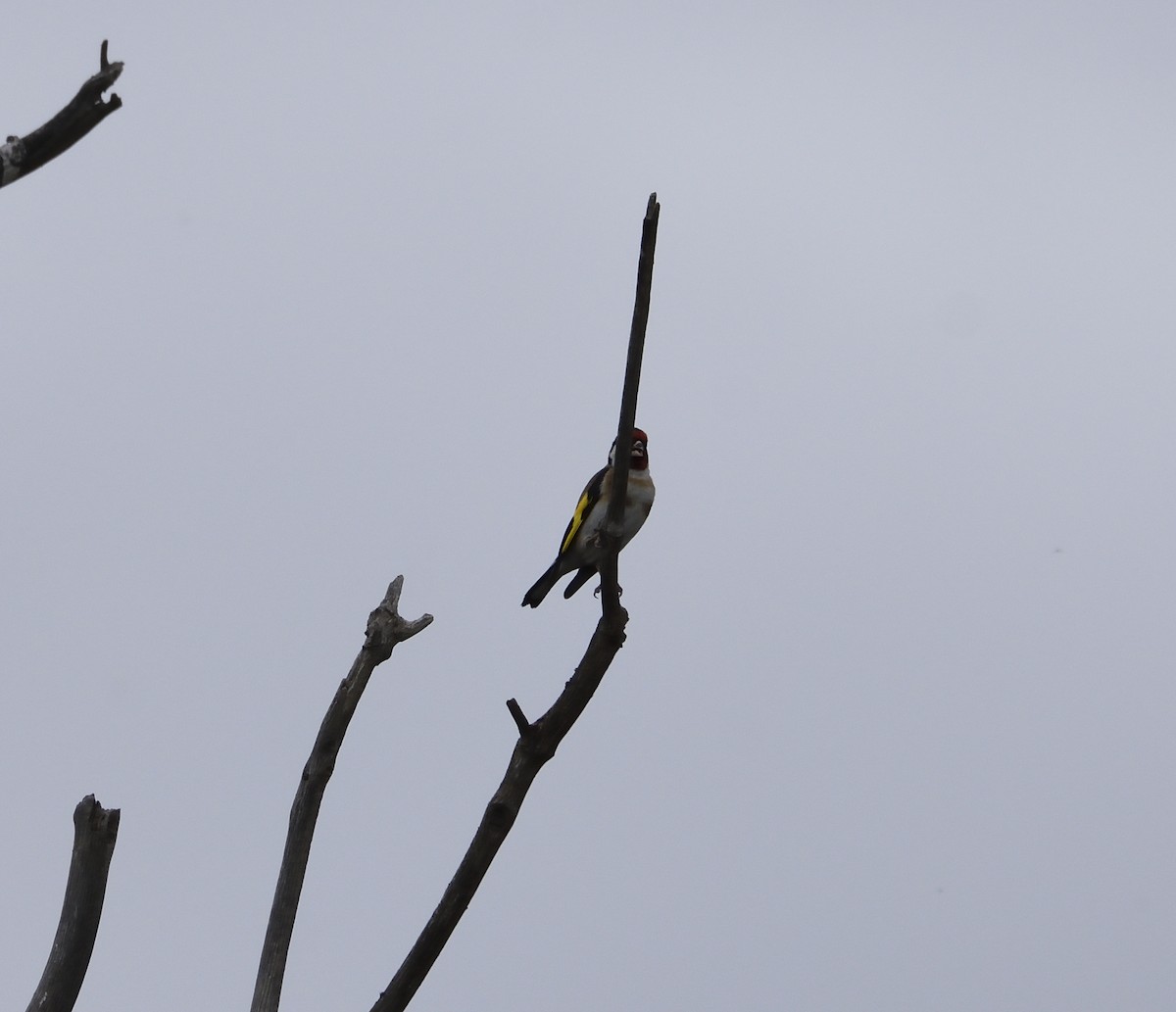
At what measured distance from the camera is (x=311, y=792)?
5.78m

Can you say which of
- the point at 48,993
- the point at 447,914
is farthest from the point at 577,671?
the point at 48,993

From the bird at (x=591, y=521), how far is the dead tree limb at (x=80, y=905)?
3.50 meters

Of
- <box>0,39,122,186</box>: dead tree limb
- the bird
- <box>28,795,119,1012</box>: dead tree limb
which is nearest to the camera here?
<box>0,39,122,186</box>: dead tree limb

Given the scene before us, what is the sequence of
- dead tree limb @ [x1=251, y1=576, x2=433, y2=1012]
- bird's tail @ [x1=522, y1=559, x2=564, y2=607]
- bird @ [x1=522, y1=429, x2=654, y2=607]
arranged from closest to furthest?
dead tree limb @ [x1=251, y1=576, x2=433, y2=1012] → bird @ [x1=522, y1=429, x2=654, y2=607] → bird's tail @ [x1=522, y1=559, x2=564, y2=607]

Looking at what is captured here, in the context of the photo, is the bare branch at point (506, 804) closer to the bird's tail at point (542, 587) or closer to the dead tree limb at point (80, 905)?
the dead tree limb at point (80, 905)

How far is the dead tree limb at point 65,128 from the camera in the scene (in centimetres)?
365

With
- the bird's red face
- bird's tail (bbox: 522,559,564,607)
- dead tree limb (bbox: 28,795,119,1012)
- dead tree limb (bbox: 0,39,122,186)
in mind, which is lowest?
dead tree limb (bbox: 28,795,119,1012)

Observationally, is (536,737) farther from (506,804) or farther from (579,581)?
(579,581)

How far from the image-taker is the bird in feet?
26.8

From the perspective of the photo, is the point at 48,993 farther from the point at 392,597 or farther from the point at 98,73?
the point at 98,73

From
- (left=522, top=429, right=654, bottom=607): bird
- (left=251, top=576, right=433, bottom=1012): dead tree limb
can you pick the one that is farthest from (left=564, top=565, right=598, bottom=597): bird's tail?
(left=251, top=576, right=433, bottom=1012): dead tree limb

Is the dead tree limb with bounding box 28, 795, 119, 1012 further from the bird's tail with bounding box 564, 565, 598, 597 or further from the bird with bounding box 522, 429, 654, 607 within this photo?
the bird's tail with bounding box 564, 565, 598, 597

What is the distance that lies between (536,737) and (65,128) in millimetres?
2887

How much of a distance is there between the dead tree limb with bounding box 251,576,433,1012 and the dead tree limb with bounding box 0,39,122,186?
294cm
